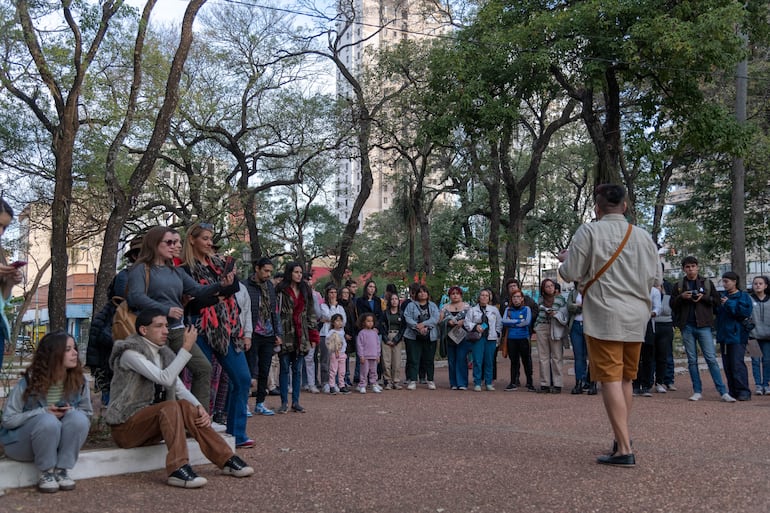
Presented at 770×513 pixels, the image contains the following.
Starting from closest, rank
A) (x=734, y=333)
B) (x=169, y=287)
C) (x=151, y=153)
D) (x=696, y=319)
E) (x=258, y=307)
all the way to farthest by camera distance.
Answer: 1. (x=169, y=287)
2. (x=258, y=307)
3. (x=696, y=319)
4. (x=734, y=333)
5. (x=151, y=153)

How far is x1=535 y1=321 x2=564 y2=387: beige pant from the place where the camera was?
504 inches

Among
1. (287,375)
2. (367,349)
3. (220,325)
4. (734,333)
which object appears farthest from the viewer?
(367,349)

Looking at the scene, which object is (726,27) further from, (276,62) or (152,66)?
(276,62)

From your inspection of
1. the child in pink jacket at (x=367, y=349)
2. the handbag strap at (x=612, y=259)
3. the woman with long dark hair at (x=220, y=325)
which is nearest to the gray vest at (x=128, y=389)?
the woman with long dark hair at (x=220, y=325)

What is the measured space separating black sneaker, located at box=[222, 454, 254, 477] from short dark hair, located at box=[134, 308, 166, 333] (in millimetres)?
1151

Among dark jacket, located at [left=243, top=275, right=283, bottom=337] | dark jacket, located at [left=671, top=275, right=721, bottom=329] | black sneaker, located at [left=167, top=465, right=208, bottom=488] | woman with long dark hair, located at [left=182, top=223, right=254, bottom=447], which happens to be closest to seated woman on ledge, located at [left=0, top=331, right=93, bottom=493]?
black sneaker, located at [left=167, top=465, right=208, bottom=488]

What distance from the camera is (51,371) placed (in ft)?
17.4

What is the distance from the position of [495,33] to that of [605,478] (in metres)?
13.8

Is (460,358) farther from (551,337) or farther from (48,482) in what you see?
(48,482)

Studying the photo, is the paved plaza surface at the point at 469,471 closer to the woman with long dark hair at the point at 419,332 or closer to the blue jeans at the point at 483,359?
the blue jeans at the point at 483,359

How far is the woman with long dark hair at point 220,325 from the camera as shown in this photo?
6457 millimetres

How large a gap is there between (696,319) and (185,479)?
838 centimetres

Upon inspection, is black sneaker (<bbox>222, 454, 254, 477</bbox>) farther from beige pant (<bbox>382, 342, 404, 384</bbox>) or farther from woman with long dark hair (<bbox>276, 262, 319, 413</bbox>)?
beige pant (<bbox>382, 342, 404, 384</bbox>)

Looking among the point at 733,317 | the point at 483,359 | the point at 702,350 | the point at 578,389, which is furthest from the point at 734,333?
the point at 483,359
